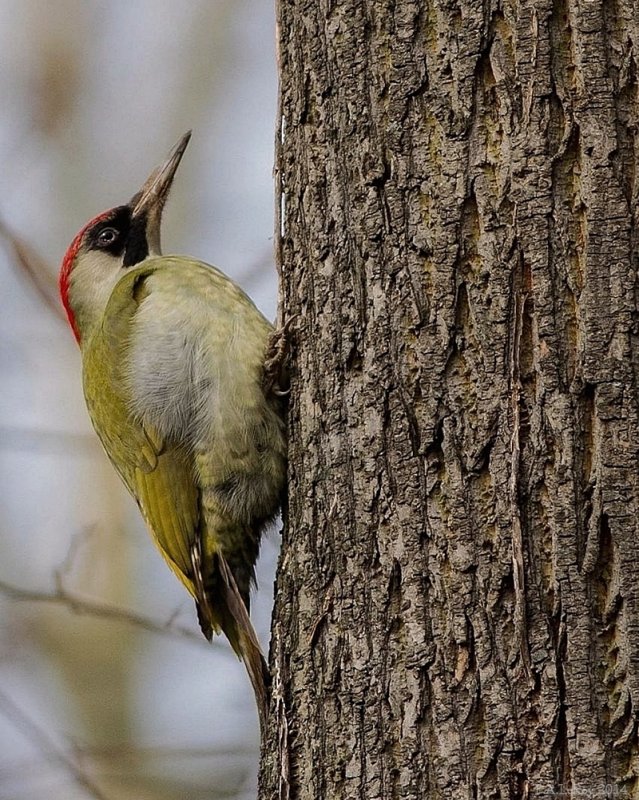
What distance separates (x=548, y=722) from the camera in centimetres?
206

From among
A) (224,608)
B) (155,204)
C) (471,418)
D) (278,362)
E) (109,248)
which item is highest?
(155,204)

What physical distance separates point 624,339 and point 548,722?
0.69 metres

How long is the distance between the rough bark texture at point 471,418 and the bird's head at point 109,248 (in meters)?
1.90

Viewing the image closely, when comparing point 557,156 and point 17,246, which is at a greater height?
point 17,246

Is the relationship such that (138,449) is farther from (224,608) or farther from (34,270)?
(34,270)

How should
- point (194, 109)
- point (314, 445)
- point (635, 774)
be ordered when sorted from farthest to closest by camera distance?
point (194, 109)
point (314, 445)
point (635, 774)

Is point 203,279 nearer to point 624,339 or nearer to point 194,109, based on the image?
point 624,339

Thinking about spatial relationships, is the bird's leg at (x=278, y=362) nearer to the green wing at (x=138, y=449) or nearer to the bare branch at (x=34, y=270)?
the green wing at (x=138, y=449)

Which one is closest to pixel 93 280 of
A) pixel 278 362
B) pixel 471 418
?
pixel 278 362

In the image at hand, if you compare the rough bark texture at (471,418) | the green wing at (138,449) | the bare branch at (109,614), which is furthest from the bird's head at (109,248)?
the rough bark texture at (471,418)

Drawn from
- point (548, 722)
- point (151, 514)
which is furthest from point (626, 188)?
point (151, 514)

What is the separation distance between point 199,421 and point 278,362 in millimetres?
457

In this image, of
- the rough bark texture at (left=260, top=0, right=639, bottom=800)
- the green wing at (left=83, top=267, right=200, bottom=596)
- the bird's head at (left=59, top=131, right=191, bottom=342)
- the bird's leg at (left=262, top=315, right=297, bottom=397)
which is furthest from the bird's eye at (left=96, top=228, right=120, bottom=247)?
the rough bark texture at (left=260, top=0, right=639, bottom=800)

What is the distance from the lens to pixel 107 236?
4375 millimetres
